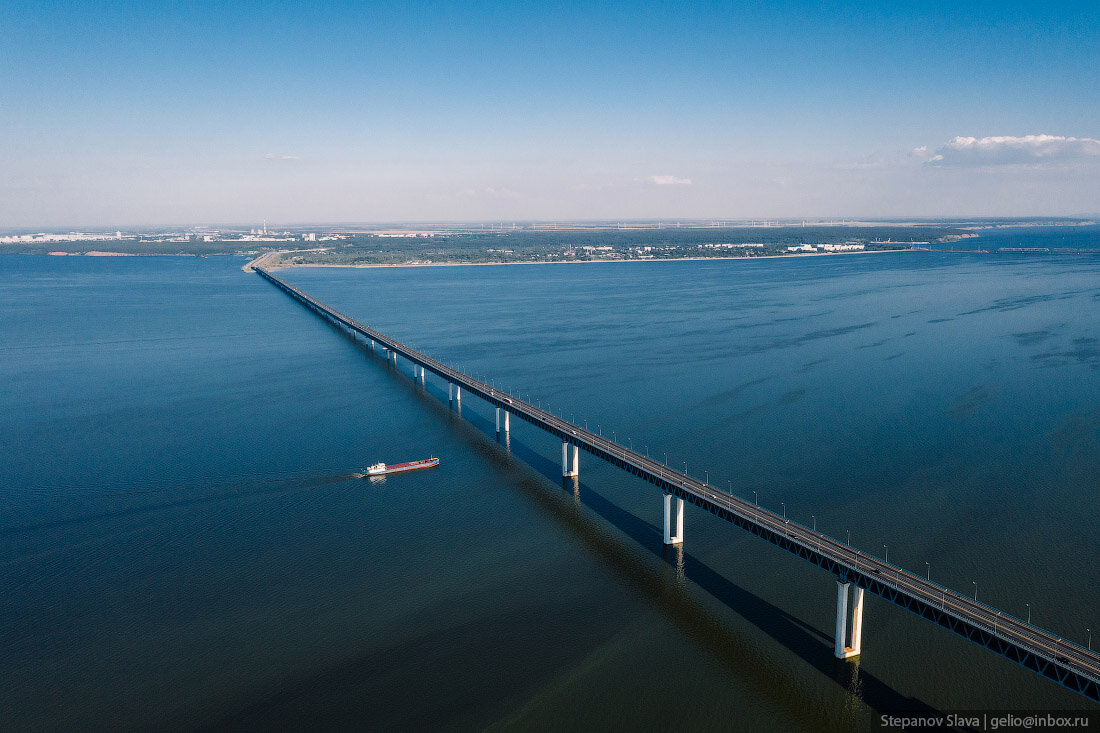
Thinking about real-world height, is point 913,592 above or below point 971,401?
above

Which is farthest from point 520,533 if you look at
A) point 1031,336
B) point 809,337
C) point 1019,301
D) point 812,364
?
point 1019,301

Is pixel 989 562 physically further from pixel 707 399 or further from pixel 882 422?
pixel 707 399

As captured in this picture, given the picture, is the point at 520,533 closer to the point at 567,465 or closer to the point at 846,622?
the point at 567,465

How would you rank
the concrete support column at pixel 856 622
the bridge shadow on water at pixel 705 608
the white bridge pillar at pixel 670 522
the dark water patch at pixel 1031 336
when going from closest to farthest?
1. the bridge shadow on water at pixel 705 608
2. the concrete support column at pixel 856 622
3. the white bridge pillar at pixel 670 522
4. the dark water patch at pixel 1031 336

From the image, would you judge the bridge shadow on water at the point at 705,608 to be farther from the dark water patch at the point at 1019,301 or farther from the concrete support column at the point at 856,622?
the dark water patch at the point at 1019,301

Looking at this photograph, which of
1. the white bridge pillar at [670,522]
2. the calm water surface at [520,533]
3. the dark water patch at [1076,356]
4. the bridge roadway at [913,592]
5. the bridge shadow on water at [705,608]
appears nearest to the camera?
the bridge roadway at [913,592]

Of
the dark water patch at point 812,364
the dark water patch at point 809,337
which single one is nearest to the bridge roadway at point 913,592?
the dark water patch at point 812,364

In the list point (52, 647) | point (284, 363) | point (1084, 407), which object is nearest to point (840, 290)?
point (1084, 407)
